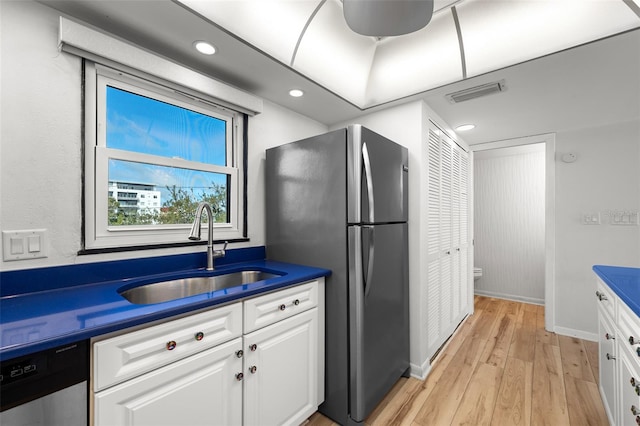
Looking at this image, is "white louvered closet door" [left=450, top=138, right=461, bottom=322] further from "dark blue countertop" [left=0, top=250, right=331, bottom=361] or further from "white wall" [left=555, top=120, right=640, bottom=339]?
"dark blue countertop" [left=0, top=250, right=331, bottom=361]

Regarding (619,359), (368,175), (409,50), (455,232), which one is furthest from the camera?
(455,232)

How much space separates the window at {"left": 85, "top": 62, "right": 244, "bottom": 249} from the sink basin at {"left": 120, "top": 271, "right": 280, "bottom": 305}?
248mm

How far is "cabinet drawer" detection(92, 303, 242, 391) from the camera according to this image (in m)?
0.91

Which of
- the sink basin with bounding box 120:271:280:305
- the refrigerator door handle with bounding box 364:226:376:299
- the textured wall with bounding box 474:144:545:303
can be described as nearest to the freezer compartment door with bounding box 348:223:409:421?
the refrigerator door handle with bounding box 364:226:376:299

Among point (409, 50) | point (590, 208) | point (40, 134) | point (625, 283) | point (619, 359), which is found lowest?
point (619, 359)

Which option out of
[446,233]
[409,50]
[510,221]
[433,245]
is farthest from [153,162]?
[510,221]

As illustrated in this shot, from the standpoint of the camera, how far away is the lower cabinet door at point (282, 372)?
133 centimetres

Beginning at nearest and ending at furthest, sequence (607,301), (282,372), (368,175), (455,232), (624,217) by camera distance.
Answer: (282,372)
(607,301)
(368,175)
(624,217)
(455,232)

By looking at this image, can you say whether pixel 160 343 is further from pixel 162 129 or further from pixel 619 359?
pixel 619 359

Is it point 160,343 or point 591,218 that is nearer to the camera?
point 160,343

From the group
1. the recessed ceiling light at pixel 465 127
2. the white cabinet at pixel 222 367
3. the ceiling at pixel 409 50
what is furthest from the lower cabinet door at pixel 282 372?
the recessed ceiling light at pixel 465 127

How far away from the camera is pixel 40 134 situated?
126cm

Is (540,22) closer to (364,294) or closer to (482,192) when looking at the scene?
(364,294)

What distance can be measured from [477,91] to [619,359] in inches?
69.2
